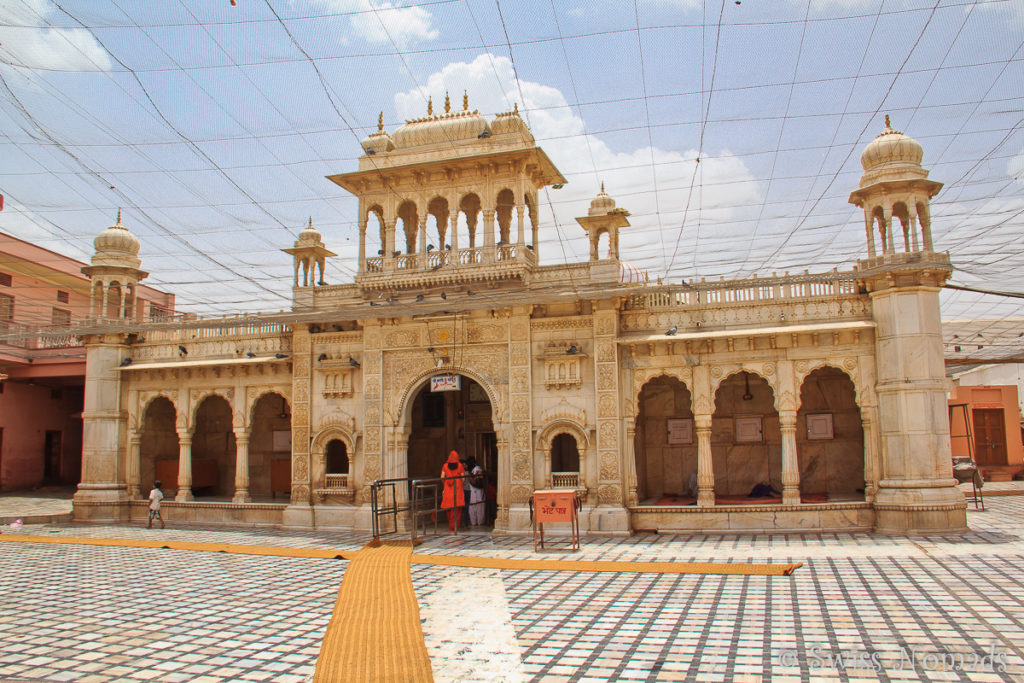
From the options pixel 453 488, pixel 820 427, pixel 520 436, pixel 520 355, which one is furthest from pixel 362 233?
pixel 820 427

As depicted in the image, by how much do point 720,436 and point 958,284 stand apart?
6.36 metres

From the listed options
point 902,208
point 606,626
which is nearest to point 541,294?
point 902,208

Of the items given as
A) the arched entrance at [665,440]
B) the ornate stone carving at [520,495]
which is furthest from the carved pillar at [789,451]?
the ornate stone carving at [520,495]

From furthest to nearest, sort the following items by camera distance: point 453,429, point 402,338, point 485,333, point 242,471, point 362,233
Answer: point 453,429 → point 242,471 → point 362,233 → point 402,338 → point 485,333

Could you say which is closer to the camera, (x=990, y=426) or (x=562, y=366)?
(x=562, y=366)

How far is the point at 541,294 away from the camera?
55.6 ft

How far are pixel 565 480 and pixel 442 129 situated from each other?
920 cm

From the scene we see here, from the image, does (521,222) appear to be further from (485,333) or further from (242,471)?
(242,471)

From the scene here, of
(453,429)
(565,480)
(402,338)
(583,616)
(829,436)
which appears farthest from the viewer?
(453,429)

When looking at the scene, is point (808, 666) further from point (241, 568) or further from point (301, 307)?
point (301, 307)

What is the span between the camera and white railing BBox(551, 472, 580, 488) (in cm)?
1703

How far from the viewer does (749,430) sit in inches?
731

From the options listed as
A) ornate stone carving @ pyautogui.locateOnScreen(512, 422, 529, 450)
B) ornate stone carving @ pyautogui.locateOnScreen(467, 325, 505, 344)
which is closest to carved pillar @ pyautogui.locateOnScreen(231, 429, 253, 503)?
ornate stone carving @ pyautogui.locateOnScreen(467, 325, 505, 344)

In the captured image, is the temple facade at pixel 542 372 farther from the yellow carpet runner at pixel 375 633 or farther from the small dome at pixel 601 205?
the yellow carpet runner at pixel 375 633
